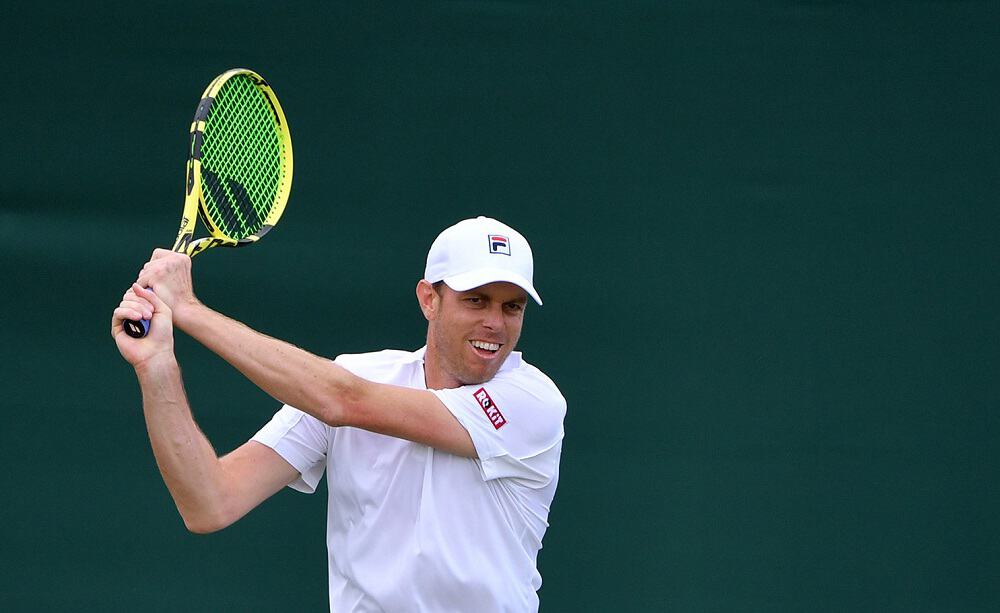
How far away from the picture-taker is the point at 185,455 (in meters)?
2.41

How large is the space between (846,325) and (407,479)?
145cm

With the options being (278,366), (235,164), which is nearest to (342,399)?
(278,366)

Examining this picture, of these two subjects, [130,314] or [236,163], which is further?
[236,163]

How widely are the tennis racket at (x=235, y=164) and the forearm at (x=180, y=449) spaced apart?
11.5 inches

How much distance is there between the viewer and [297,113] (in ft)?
11.9

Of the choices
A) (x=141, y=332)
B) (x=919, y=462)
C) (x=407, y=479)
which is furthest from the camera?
(x=919, y=462)

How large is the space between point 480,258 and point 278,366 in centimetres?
44

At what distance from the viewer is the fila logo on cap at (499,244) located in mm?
2646

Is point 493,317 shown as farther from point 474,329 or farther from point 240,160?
point 240,160

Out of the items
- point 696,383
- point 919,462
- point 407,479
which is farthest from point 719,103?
point 407,479

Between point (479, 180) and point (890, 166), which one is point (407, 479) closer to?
point (479, 180)

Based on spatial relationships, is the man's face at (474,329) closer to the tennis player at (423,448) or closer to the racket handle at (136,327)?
the tennis player at (423,448)

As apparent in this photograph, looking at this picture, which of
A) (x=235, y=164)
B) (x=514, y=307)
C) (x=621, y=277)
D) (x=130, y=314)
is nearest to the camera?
(x=130, y=314)

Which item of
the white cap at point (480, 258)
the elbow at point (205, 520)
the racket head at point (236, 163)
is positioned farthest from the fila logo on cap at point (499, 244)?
the elbow at point (205, 520)
